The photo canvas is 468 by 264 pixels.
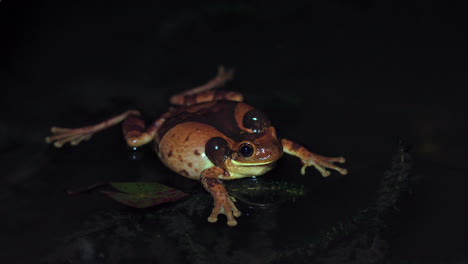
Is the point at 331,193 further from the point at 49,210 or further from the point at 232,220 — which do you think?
the point at 49,210

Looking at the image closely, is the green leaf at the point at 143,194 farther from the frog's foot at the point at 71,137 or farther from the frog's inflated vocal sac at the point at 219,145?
the frog's foot at the point at 71,137

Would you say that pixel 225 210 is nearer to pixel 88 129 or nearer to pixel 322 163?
pixel 322 163

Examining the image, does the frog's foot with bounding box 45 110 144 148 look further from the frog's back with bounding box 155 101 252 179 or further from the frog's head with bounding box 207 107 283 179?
the frog's head with bounding box 207 107 283 179

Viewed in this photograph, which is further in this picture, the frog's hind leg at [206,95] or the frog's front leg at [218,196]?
the frog's hind leg at [206,95]

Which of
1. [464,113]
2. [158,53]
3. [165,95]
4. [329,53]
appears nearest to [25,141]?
[165,95]

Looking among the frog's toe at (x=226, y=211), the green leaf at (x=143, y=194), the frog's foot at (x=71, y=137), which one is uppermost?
the frog's foot at (x=71, y=137)

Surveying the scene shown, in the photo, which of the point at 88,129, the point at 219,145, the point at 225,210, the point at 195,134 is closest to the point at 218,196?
the point at 225,210

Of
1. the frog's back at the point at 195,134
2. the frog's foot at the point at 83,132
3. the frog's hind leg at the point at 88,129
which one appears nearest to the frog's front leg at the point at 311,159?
the frog's back at the point at 195,134
